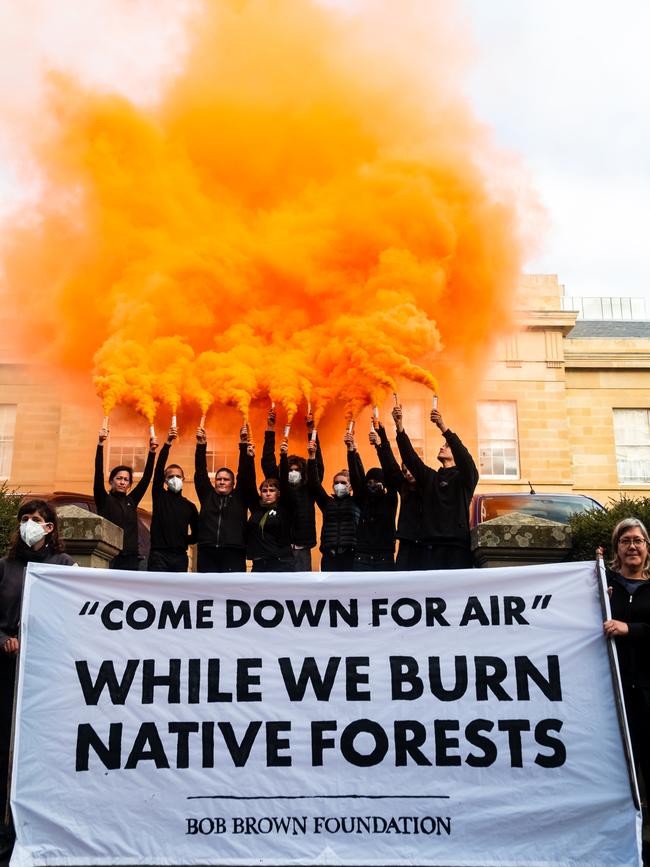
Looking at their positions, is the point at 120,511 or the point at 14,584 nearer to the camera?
the point at 14,584

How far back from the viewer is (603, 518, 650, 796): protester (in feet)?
14.8

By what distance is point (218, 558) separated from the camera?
7219mm

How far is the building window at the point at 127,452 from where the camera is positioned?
64.0 ft

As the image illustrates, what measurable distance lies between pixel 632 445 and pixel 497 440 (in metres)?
4.59

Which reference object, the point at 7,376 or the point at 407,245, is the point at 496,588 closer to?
the point at 407,245

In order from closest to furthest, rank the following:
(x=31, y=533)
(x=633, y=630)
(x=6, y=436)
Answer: (x=633, y=630) < (x=31, y=533) < (x=6, y=436)

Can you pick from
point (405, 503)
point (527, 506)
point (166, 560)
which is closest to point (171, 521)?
point (166, 560)

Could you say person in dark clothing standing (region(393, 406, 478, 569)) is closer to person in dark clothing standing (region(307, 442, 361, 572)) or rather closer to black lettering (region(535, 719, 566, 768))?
person in dark clothing standing (region(307, 442, 361, 572))

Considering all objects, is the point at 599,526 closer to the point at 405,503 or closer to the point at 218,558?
the point at 405,503

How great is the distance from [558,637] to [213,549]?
3418 mm

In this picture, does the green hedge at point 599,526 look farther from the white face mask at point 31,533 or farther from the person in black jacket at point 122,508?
the white face mask at point 31,533

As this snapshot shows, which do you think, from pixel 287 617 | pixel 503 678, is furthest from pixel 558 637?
pixel 287 617

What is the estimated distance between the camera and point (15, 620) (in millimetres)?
4793

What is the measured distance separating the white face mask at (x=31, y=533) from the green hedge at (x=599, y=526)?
3969 millimetres
